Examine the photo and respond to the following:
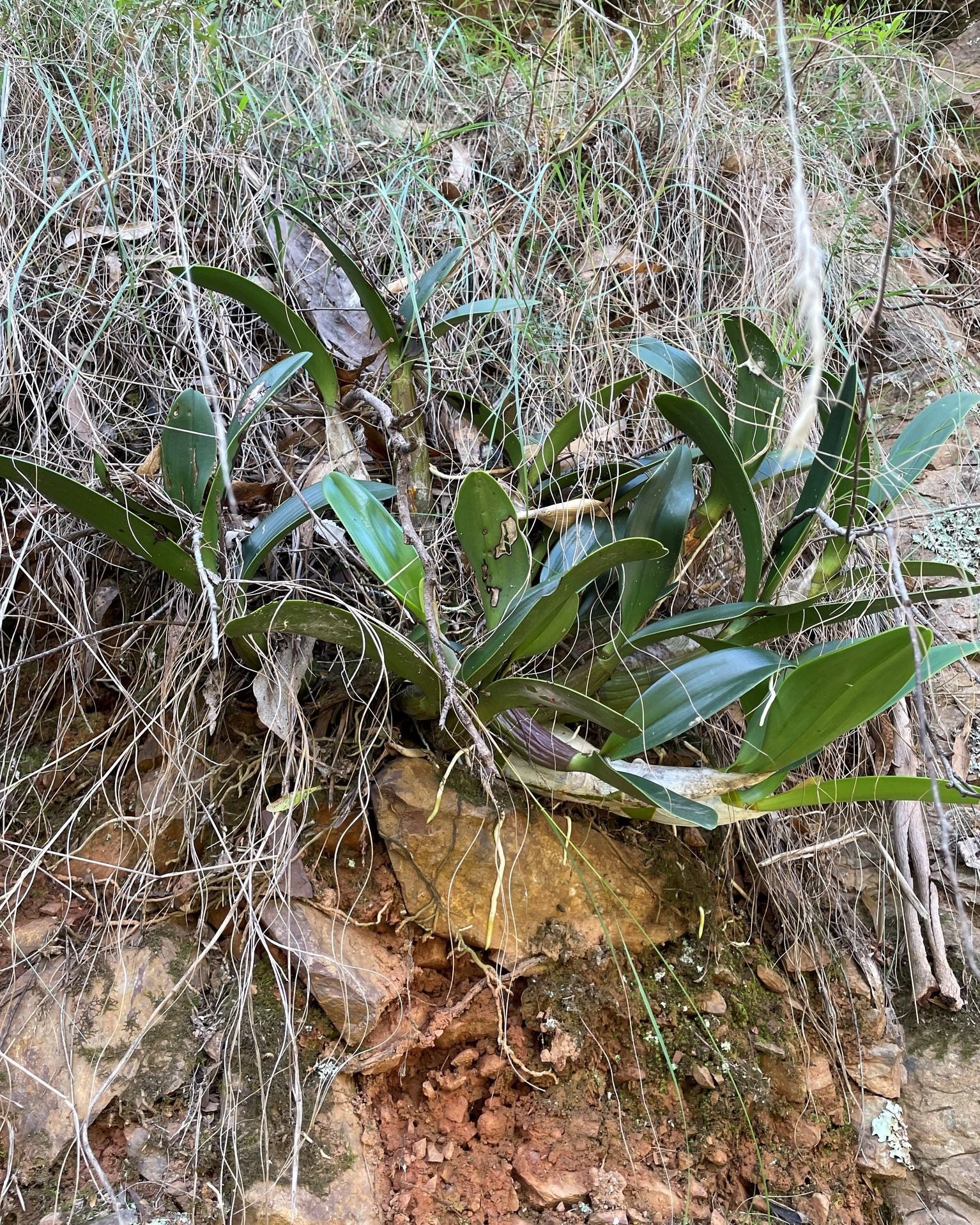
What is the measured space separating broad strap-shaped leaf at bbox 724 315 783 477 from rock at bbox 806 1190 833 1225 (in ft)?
2.89

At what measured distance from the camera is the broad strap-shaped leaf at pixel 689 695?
2.82 ft

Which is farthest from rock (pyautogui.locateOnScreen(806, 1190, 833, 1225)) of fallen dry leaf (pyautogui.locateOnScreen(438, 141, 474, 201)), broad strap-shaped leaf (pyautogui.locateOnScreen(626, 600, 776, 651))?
fallen dry leaf (pyautogui.locateOnScreen(438, 141, 474, 201))

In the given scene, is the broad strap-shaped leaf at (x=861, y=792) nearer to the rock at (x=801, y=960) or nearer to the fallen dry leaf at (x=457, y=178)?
the rock at (x=801, y=960)

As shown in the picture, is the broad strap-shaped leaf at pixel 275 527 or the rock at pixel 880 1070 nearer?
the broad strap-shaped leaf at pixel 275 527

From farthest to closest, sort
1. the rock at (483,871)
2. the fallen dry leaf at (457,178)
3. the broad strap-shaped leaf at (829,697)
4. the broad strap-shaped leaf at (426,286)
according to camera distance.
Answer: the fallen dry leaf at (457,178) < the broad strap-shaped leaf at (426,286) < the rock at (483,871) < the broad strap-shaped leaf at (829,697)

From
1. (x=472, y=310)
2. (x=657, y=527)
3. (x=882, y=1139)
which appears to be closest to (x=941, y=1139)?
(x=882, y=1139)

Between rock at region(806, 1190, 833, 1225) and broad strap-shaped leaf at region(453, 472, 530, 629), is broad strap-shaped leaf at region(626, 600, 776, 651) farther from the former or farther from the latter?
rock at region(806, 1190, 833, 1225)

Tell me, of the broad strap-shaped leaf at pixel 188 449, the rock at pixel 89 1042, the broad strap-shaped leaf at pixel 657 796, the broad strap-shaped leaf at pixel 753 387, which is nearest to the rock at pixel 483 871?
the broad strap-shaped leaf at pixel 657 796

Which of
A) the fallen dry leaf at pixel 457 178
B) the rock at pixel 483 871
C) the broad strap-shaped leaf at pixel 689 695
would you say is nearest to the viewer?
the broad strap-shaped leaf at pixel 689 695

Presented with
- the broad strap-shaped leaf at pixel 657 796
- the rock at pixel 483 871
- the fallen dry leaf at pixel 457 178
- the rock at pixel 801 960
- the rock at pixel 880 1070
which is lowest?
the rock at pixel 880 1070

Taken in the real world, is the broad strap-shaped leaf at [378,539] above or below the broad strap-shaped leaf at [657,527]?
below

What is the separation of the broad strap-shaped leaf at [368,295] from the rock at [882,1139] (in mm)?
1175

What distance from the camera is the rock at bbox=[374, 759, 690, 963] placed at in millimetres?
960

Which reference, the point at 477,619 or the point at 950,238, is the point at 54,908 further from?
the point at 950,238
